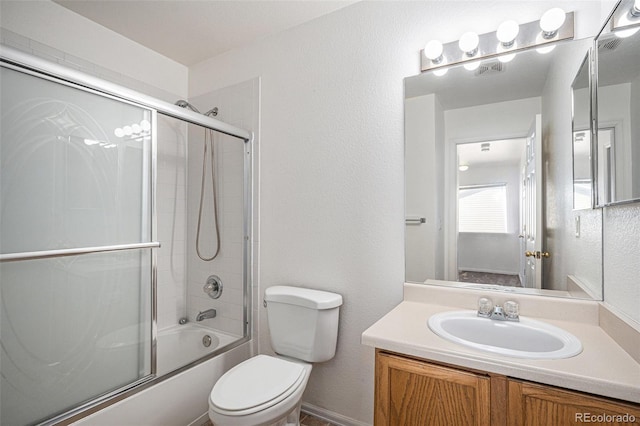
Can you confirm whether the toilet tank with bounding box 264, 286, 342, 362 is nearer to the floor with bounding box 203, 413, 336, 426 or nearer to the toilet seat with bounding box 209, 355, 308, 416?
the toilet seat with bounding box 209, 355, 308, 416

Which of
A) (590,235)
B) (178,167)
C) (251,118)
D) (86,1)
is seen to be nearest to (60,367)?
(178,167)

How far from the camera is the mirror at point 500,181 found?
1374 mm

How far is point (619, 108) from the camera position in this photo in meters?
1.02

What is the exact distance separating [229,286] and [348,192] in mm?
1155

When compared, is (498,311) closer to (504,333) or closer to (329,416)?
(504,333)

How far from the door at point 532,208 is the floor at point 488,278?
0.04 meters

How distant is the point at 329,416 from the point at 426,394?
1.05 m

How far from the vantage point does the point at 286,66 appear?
2.13 m

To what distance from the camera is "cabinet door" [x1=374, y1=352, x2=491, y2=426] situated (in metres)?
1.02

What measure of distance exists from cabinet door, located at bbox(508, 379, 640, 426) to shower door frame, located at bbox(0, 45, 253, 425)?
5.25 feet

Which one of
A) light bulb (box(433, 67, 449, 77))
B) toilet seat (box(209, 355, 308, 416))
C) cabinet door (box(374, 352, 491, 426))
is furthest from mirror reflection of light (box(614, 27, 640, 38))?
toilet seat (box(209, 355, 308, 416))

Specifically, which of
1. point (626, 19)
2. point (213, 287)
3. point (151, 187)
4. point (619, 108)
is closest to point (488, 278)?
point (619, 108)

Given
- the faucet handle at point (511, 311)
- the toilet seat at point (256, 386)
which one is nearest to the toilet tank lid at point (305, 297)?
the toilet seat at point (256, 386)

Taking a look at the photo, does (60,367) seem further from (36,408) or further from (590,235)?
(590,235)
